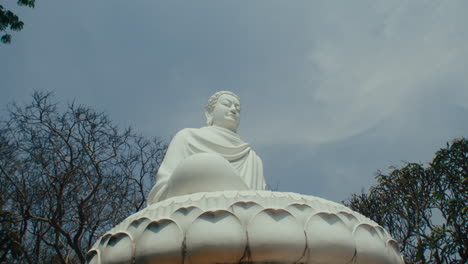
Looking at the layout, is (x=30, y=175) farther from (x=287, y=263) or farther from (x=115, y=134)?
(x=287, y=263)

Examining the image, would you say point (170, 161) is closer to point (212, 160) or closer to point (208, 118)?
point (208, 118)

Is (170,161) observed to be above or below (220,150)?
below

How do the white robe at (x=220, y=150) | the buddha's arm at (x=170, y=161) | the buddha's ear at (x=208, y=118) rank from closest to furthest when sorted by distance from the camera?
the buddha's arm at (x=170, y=161) < the white robe at (x=220, y=150) < the buddha's ear at (x=208, y=118)

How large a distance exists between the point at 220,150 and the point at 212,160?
72.5 inches

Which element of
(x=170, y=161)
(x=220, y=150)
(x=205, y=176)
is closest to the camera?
(x=205, y=176)

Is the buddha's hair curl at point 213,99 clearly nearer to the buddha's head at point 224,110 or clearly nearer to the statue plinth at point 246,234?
the buddha's head at point 224,110

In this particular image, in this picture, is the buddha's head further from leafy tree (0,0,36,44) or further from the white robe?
leafy tree (0,0,36,44)

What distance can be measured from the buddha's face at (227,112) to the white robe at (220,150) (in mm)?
234

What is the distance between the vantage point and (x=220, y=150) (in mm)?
5582

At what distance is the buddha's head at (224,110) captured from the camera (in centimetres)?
613

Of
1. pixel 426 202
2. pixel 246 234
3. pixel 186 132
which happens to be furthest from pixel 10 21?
pixel 426 202

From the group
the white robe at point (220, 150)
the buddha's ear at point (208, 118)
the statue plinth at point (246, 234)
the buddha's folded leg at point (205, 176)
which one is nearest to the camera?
the statue plinth at point (246, 234)

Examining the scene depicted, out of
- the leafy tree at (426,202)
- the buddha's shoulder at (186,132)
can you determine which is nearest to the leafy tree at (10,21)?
the buddha's shoulder at (186,132)

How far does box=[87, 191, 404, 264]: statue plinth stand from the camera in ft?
9.31
